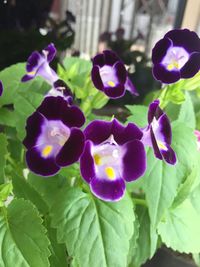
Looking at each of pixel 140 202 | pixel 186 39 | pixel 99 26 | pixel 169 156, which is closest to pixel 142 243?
pixel 140 202

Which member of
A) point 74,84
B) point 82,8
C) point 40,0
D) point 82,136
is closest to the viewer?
point 82,136

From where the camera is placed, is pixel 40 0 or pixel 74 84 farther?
pixel 40 0

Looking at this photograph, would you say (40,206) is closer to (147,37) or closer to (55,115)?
(55,115)

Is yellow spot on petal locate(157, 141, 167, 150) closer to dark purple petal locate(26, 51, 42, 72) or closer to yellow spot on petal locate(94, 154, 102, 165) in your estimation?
yellow spot on petal locate(94, 154, 102, 165)

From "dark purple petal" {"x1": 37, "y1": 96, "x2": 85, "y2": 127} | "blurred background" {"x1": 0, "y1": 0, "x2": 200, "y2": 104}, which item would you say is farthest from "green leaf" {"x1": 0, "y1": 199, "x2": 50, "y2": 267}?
"blurred background" {"x1": 0, "y1": 0, "x2": 200, "y2": 104}

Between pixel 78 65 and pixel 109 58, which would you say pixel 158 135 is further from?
pixel 78 65

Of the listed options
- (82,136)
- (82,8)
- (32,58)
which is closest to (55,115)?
(82,136)

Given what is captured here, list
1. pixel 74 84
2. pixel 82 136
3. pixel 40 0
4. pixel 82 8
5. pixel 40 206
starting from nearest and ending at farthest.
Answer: pixel 82 136 → pixel 40 206 → pixel 74 84 → pixel 40 0 → pixel 82 8

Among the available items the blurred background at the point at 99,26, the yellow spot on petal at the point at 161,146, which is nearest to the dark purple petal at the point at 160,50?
the yellow spot on petal at the point at 161,146
